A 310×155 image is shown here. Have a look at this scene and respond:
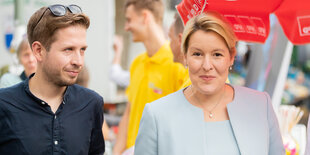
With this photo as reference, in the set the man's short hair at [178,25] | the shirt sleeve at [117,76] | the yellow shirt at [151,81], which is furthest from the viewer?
the shirt sleeve at [117,76]

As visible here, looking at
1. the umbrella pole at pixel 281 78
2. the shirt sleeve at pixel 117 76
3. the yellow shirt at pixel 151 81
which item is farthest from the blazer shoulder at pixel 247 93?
the shirt sleeve at pixel 117 76

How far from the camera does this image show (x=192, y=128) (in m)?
2.20

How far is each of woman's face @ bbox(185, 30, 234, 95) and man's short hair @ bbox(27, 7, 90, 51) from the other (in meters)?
0.65

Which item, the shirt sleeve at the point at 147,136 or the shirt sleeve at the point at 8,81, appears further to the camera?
the shirt sleeve at the point at 8,81

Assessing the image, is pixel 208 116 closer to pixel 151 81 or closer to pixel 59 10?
pixel 59 10

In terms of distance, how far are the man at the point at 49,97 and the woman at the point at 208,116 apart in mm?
420

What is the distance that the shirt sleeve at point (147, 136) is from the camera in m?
2.19

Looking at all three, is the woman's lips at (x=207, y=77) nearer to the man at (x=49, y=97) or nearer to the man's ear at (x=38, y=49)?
the man at (x=49, y=97)

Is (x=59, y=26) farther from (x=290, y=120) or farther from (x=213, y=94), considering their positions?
(x=290, y=120)

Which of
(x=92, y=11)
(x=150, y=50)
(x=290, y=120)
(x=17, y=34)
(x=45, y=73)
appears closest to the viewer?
(x=45, y=73)

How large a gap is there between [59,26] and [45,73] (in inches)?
10.7

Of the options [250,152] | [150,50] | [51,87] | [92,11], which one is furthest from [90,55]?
[250,152]

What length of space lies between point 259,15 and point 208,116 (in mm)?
891

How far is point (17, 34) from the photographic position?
5246 mm
